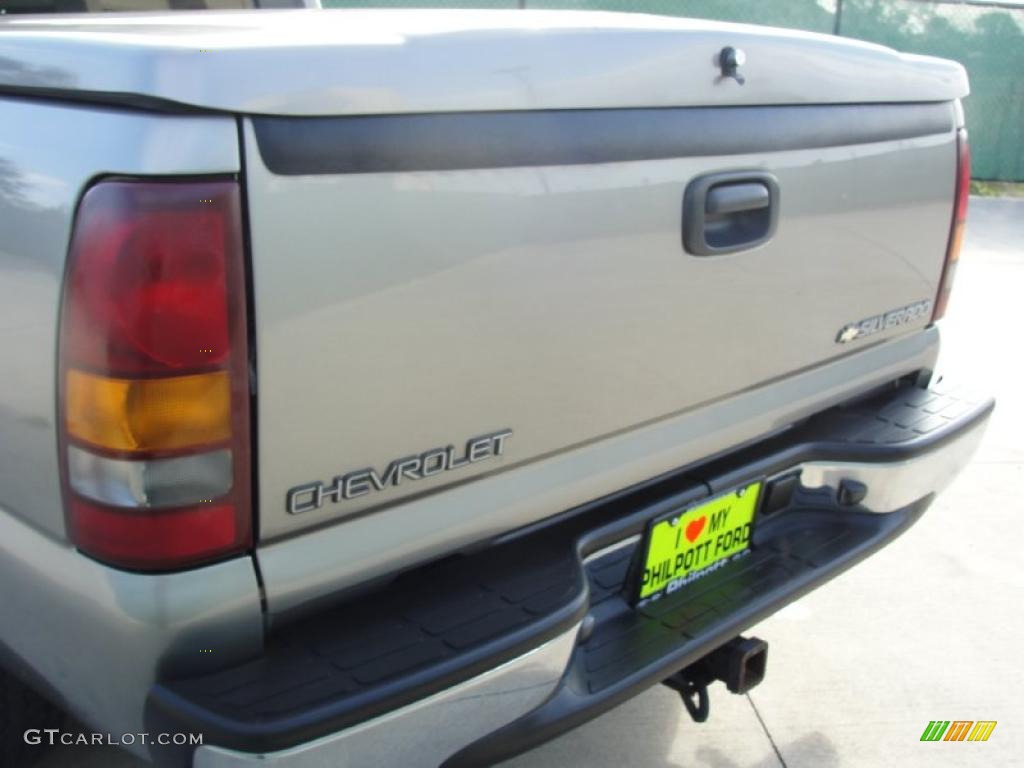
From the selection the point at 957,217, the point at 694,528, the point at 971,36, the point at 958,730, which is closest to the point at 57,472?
the point at 694,528

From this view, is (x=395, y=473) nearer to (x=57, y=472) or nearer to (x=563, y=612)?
(x=563, y=612)

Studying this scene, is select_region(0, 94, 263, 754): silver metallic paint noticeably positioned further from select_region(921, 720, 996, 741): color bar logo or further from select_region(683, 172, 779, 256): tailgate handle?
select_region(921, 720, 996, 741): color bar logo

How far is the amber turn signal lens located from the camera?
4.62 ft

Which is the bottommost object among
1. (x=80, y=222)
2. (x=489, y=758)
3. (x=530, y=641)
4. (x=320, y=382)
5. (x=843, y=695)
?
(x=843, y=695)

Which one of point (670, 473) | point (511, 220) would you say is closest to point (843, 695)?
point (670, 473)

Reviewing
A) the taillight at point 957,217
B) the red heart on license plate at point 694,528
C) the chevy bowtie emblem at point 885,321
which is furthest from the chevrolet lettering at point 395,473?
the taillight at point 957,217

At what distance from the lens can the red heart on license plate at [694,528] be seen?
Result: 2.11 metres

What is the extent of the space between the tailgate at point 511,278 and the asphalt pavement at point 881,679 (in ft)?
3.16

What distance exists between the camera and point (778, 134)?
6.80ft

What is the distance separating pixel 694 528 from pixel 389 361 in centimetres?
84

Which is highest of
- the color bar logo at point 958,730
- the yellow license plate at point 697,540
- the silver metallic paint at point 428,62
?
the silver metallic paint at point 428,62

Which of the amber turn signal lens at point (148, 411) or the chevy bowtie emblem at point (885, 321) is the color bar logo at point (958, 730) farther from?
the amber turn signal lens at point (148, 411)

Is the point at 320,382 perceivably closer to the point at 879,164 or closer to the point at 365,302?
the point at 365,302

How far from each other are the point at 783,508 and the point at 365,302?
1.27m
